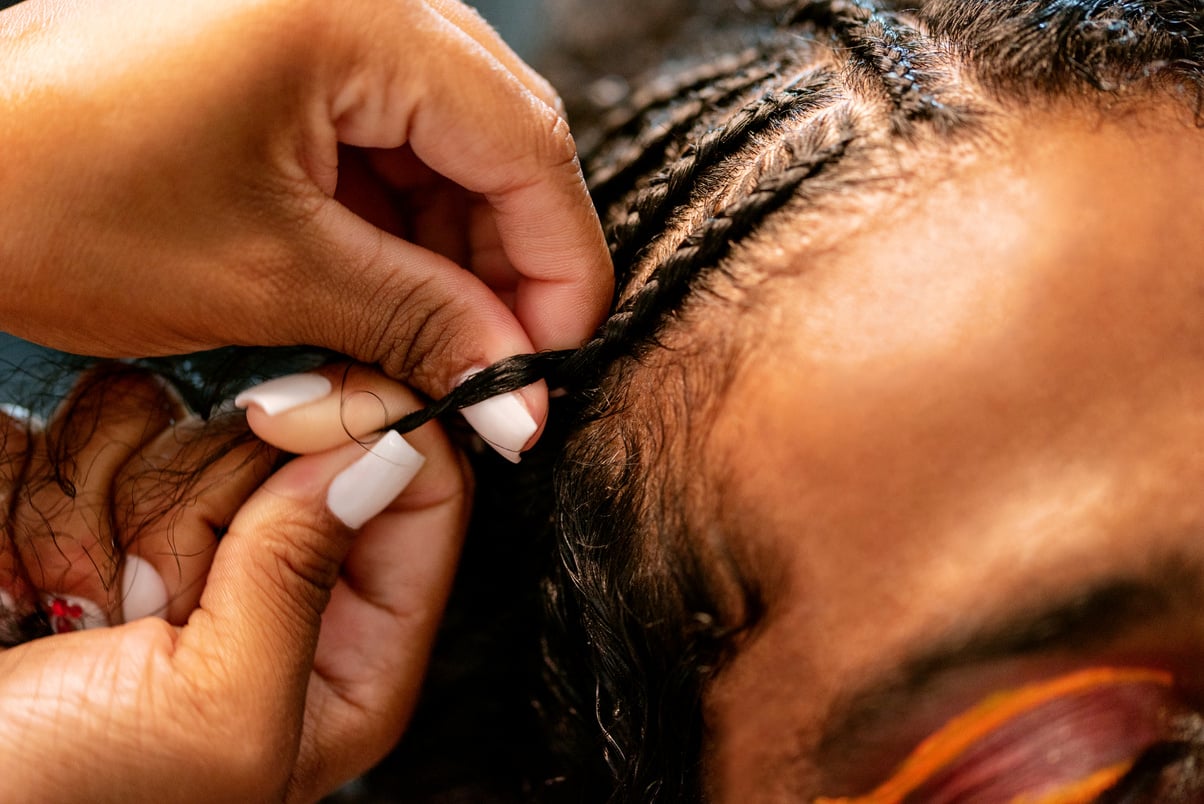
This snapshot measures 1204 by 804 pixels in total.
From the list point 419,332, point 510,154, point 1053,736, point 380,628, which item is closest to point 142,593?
point 380,628

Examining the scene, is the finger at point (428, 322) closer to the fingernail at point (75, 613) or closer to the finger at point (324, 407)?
the finger at point (324, 407)

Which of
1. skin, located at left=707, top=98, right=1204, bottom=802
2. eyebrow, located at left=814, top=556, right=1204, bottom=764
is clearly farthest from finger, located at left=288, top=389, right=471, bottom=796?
eyebrow, located at left=814, top=556, right=1204, bottom=764

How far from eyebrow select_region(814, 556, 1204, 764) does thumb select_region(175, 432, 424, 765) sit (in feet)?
1.37

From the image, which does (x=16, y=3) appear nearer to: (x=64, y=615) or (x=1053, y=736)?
(x=64, y=615)

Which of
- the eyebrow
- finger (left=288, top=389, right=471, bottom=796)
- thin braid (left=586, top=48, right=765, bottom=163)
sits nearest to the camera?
the eyebrow

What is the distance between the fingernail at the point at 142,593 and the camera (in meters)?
0.73

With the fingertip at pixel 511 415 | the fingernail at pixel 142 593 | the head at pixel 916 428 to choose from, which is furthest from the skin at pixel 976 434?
the fingernail at pixel 142 593

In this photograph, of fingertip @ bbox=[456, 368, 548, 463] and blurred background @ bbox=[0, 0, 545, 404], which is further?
blurred background @ bbox=[0, 0, 545, 404]

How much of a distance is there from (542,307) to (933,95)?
1.13ft

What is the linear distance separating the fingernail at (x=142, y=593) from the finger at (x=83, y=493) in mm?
12

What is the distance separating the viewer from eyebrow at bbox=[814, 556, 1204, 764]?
1.75 feet

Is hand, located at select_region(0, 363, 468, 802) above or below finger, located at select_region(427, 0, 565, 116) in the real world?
below

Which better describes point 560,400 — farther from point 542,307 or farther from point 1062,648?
point 1062,648

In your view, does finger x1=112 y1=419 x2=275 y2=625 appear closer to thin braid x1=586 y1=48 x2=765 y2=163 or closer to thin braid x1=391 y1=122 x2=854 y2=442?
thin braid x1=391 y1=122 x2=854 y2=442
